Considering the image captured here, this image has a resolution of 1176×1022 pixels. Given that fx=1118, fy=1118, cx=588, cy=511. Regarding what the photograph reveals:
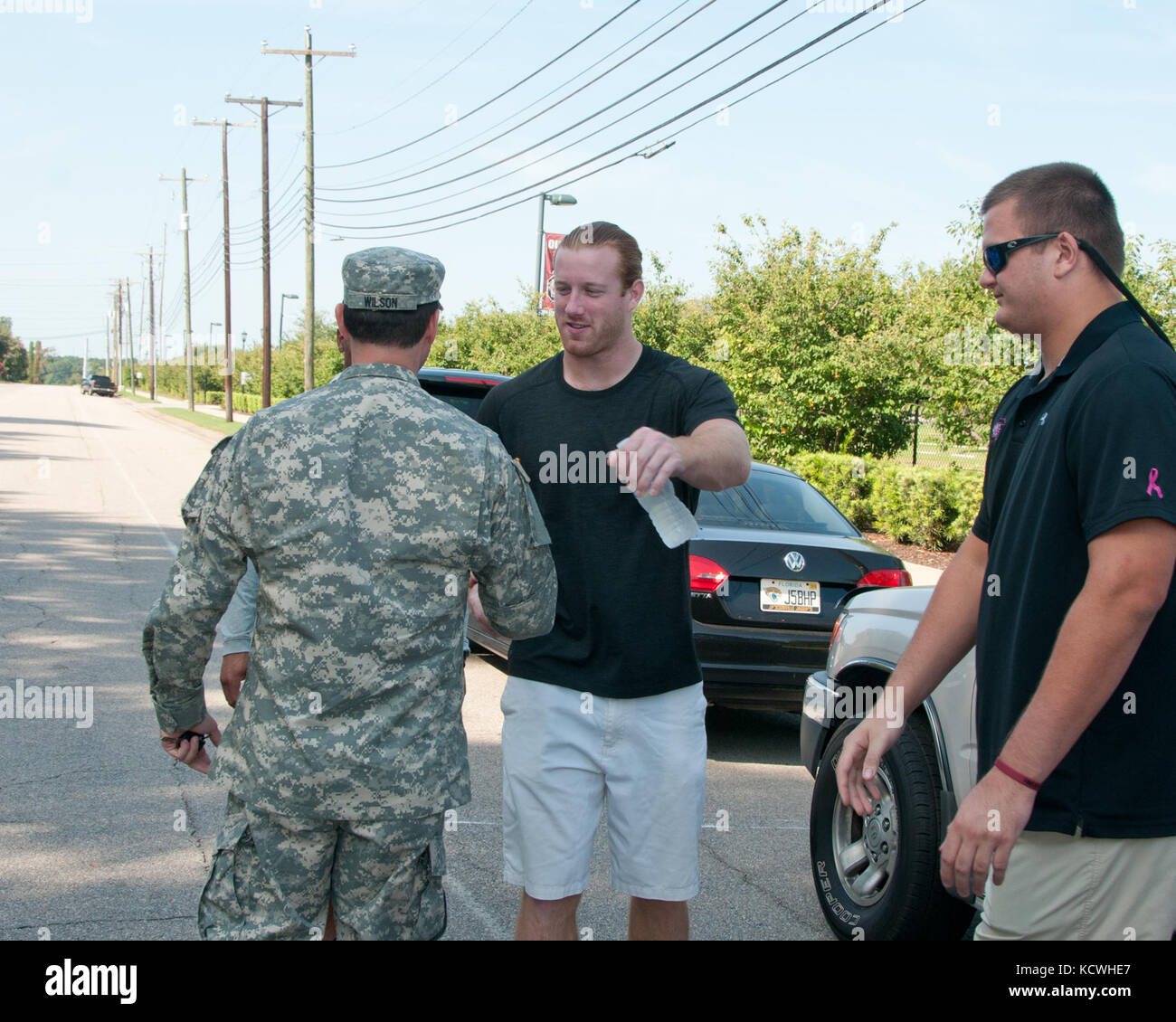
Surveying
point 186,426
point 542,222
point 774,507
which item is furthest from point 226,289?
point 774,507

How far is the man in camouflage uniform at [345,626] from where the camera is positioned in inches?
88.3

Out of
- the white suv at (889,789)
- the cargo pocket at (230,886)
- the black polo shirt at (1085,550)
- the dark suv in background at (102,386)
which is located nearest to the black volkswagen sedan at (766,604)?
the white suv at (889,789)

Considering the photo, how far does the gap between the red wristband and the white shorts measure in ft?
3.17

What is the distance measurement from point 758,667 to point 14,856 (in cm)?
380

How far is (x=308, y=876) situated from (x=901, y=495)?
14.6 m

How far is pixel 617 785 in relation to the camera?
9.66 ft

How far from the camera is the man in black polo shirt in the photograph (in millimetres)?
1941

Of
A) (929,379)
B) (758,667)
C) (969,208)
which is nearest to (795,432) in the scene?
(929,379)

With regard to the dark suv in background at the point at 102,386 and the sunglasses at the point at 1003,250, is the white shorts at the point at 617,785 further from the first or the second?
the dark suv in background at the point at 102,386

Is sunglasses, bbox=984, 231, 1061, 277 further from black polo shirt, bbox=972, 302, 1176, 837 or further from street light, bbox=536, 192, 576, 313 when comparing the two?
street light, bbox=536, 192, 576, 313

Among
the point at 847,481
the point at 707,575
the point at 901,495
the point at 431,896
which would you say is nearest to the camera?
the point at 431,896

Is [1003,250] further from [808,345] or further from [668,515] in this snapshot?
[808,345]

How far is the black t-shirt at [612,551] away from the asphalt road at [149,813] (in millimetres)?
1526
